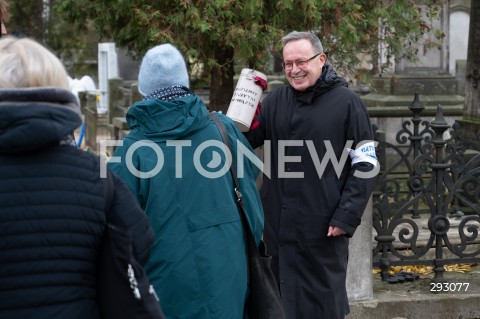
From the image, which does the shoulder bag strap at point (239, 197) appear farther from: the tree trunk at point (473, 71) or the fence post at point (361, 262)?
the tree trunk at point (473, 71)

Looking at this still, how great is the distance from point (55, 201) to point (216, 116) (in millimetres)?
1336

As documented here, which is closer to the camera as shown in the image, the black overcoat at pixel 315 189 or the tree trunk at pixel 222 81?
the black overcoat at pixel 315 189

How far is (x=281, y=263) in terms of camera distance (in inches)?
197

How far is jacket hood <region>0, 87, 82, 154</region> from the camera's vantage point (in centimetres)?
274

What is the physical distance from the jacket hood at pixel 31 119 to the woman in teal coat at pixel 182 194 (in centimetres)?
102

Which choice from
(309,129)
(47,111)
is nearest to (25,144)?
(47,111)

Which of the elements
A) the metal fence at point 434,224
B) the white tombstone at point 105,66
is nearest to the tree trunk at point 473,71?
the metal fence at point 434,224

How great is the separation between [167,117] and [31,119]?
1138 mm

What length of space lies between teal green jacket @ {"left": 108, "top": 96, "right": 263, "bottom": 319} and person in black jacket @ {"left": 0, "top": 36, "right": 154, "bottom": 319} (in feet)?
Result: 2.89

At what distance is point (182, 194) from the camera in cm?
381

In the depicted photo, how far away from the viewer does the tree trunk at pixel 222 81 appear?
777 centimetres

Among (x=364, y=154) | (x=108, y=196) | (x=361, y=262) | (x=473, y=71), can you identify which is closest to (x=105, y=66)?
(x=473, y=71)

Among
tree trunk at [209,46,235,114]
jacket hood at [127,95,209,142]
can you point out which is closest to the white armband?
jacket hood at [127,95,209,142]

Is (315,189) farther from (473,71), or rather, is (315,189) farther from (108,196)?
(473,71)
